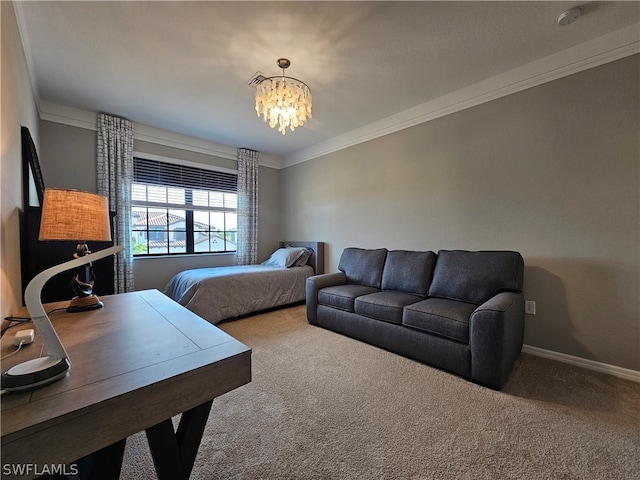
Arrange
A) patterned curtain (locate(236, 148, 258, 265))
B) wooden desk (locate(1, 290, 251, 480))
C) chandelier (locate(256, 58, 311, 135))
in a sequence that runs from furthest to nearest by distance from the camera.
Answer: patterned curtain (locate(236, 148, 258, 265))
chandelier (locate(256, 58, 311, 135))
wooden desk (locate(1, 290, 251, 480))

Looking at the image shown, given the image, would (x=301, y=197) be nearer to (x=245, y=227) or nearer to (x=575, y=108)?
(x=245, y=227)

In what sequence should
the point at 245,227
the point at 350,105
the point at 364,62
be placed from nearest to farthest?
1. the point at 364,62
2. the point at 350,105
3. the point at 245,227

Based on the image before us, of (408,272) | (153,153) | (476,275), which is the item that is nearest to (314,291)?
(408,272)

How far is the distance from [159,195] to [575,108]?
4.77 m

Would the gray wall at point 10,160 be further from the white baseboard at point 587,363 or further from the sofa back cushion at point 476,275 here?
the white baseboard at point 587,363

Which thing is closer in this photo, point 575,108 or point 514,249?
point 575,108

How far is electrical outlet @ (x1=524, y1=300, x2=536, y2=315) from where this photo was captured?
241cm

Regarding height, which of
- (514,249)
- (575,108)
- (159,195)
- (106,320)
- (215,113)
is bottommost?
(106,320)

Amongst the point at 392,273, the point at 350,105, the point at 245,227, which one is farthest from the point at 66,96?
the point at 392,273

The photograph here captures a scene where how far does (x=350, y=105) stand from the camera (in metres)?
3.11

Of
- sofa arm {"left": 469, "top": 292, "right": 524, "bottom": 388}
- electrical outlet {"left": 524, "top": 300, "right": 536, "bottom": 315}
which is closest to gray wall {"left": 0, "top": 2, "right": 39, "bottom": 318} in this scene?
sofa arm {"left": 469, "top": 292, "right": 524, "bottom": 388}

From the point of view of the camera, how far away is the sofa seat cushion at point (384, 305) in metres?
2.38

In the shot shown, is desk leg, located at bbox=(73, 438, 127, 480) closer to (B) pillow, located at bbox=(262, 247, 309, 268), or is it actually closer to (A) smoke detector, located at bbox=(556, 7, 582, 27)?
(B) pillow, located at bbox=(262, 247, 309, 268)

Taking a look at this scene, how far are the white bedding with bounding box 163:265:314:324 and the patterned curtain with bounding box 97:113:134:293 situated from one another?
1.89 ft
